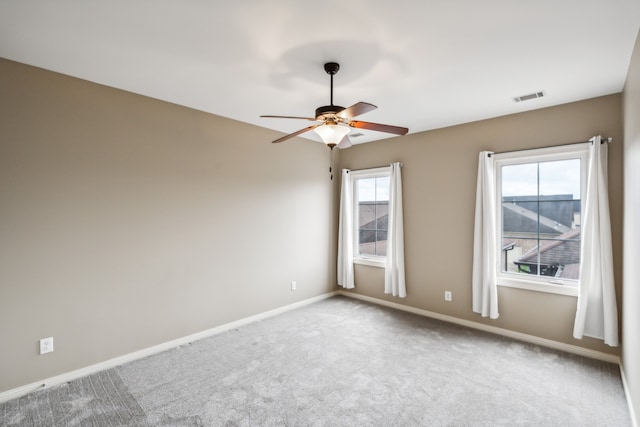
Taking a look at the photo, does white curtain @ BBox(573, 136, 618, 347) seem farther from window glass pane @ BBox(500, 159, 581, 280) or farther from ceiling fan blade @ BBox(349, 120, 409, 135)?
ceiling fan blade @ BBox(349, 120, 409, 135)

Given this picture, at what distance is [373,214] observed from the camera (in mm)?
5230

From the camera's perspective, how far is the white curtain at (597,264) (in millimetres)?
2938

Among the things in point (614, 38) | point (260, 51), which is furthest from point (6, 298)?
point (614, 38)

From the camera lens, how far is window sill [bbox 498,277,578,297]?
330 centimetres

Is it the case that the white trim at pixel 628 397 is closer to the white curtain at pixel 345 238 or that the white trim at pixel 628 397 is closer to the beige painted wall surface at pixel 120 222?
the white curtain at pixel 345 238

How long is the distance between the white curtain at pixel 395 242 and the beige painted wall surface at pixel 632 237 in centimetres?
235

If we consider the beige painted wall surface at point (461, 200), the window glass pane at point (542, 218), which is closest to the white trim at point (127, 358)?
the beige painted wall surface at point (461, 200)

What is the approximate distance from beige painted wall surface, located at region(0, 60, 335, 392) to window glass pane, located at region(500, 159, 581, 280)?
2973 millimetres

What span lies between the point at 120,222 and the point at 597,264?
4630 mm

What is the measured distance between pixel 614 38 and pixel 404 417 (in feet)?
9.89

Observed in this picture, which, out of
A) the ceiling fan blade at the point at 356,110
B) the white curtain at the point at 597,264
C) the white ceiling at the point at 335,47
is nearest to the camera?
the white ceiling at the point at 335,47

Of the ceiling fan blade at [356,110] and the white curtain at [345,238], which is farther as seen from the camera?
the white curtain at [345,238]

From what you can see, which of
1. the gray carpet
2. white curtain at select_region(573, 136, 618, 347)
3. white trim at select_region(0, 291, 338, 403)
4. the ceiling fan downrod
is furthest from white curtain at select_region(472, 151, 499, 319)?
white trim at select_region(0, 291, 338, 403)

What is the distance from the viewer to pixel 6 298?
248 cm
